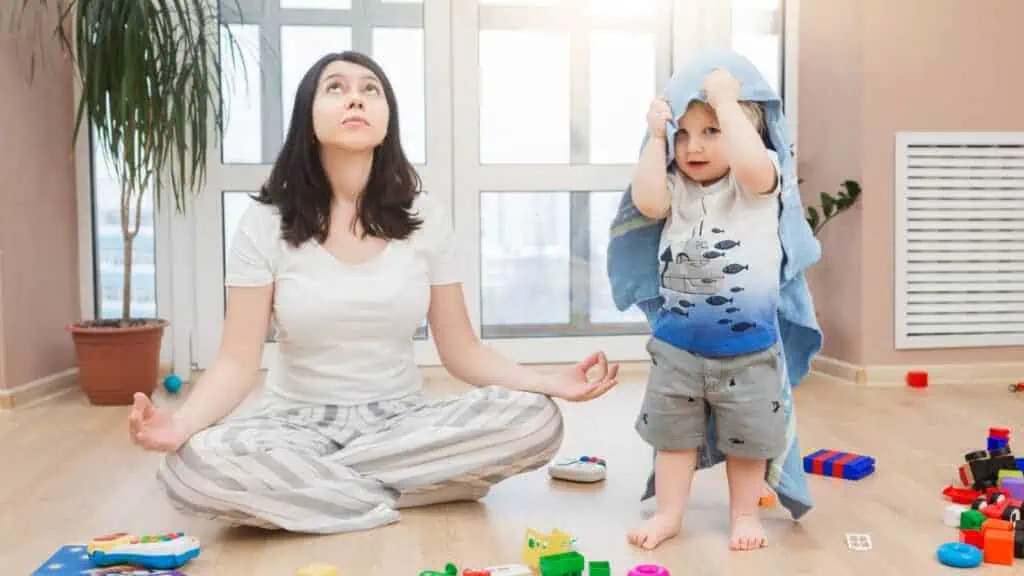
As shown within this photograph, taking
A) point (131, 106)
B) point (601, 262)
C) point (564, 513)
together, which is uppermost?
point (131, 106)

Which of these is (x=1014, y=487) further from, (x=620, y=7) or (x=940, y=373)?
(x=620, y=7)

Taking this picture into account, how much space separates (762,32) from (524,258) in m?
1.25

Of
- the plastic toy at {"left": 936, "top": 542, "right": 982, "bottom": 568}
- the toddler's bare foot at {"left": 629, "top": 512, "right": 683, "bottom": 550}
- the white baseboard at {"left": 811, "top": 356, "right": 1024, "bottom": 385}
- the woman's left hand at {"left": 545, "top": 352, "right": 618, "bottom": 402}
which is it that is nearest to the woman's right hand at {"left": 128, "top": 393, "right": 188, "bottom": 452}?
the woman's left hand at {"left": 545, "top": 352, "right": 618, "bottom": 402}

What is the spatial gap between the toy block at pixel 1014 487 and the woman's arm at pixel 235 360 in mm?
1382

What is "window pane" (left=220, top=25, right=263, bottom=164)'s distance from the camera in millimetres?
3824

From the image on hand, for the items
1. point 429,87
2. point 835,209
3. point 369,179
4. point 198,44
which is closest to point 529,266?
point 429,87

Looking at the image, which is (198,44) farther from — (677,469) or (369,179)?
(677,469)

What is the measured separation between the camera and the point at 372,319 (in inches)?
80.4

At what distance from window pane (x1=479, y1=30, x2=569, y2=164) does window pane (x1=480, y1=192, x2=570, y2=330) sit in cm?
16

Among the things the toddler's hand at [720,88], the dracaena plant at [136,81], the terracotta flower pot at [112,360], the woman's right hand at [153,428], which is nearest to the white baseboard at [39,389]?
the terracotta flower pot at [112,360]

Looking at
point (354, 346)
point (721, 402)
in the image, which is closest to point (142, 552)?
point (354, 346)

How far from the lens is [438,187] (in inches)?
155

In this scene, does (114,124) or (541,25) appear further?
(541,25)

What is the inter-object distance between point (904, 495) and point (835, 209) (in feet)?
5.71
